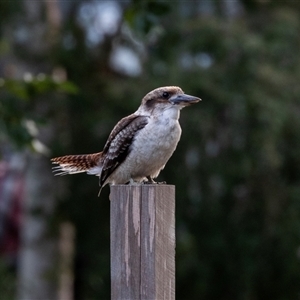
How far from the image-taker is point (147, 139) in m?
3.83

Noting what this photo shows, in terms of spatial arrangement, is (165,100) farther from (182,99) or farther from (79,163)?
(79,163)

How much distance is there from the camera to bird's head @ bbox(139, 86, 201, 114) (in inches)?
155

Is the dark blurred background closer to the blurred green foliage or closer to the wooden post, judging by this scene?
the blurred green foliage

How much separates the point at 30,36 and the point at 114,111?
1.35 metres

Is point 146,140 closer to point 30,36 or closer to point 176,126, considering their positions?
point 176,126

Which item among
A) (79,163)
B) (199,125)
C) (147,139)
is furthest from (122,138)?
(199,125)

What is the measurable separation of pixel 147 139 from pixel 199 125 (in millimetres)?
3866

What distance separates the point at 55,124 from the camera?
8.55 m

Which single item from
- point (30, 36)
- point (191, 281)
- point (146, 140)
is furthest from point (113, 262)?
point (30, 36)

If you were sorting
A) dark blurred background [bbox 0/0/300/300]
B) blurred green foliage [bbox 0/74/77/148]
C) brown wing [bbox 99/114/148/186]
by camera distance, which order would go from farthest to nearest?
dark blurred background [bbox 0/0/300/300], blurred green foliage [bbox 0/74/77/148], brown wing [bbox 99/114/148/186]

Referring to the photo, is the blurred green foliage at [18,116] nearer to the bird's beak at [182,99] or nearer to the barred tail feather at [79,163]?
the barred tail feather at [79,163]

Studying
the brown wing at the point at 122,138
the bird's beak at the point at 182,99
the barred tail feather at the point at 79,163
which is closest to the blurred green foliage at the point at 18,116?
the barred tail feather at the point at 79,163

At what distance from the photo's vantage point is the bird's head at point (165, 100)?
3.93 metres

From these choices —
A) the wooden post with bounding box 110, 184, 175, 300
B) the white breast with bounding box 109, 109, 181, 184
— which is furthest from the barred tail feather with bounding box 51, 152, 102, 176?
the wooden post with bounding box 110, 184, 175, 300
